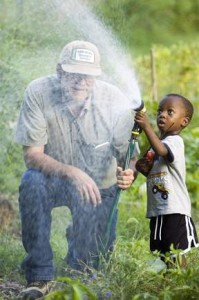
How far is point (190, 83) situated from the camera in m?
11.9

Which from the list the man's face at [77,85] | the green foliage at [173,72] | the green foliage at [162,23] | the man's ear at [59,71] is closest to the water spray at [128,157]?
the man's face at [77,85]

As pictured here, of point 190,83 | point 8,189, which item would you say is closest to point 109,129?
point 8,189

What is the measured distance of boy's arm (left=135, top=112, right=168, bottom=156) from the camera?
4855 mm

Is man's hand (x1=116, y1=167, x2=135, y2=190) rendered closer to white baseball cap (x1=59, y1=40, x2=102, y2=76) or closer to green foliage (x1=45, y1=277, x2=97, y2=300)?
white baseball cap (x1=59, y1=40, x2=102, y2=76)

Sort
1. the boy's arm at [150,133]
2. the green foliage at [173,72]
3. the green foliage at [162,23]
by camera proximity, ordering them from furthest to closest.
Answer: the green foliage at [162,23] → the green foliage at [173,72] → the boy's arm at [150,133]

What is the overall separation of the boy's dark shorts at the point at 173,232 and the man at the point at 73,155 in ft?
0.92

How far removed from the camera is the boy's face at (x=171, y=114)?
506 centimetres

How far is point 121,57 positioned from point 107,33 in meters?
0.37

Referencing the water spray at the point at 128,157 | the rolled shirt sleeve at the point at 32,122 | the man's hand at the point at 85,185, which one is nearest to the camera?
the water spray at the point at 128,157

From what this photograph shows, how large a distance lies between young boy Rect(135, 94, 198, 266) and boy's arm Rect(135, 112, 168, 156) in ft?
0.23

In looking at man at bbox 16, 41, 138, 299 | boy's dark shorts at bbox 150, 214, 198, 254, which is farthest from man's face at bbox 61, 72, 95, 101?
boy's dark shorts at bbox 150, 214, 198, 254

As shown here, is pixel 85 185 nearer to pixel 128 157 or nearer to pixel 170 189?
pixel 128 157

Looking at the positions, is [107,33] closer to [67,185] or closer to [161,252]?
[67,185]

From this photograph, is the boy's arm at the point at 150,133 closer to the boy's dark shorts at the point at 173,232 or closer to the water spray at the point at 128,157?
the water spray at the point at 128,157
